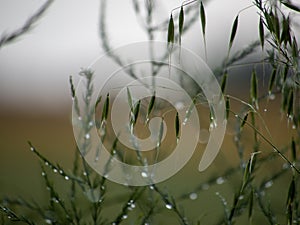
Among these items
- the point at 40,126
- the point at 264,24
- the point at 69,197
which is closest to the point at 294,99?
the point at 264,24

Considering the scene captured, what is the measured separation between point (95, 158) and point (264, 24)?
0.44 metres

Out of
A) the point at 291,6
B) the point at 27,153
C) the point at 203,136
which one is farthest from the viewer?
the point at 27,153

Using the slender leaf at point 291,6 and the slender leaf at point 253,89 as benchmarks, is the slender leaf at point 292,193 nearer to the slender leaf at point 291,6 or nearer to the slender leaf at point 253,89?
the slender leaf at point 253,89

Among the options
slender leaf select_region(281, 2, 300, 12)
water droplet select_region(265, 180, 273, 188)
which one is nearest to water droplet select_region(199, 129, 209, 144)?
water droplet select_region(265, 180, 273, 188)

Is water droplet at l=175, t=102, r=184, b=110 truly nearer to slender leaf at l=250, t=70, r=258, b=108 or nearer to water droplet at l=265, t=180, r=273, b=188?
slender leaf at l=250, t=70, r=258, b=108

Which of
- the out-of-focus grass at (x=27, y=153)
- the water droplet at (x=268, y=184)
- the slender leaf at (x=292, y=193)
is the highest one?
the out-of-focus grass at (x=27, y=153)

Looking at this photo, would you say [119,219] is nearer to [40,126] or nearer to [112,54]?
[112,54]

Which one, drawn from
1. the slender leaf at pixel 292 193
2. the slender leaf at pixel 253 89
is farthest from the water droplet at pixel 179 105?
the slender leaf at pixel 292 193

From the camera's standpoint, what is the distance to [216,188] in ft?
7.11

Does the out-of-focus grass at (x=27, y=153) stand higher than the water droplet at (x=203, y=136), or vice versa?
the out-of-focus grass at (x=27, y=153)

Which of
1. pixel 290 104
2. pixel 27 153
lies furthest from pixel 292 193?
pixel 27 153

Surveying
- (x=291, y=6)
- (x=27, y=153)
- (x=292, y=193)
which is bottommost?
(x=292, y=193)

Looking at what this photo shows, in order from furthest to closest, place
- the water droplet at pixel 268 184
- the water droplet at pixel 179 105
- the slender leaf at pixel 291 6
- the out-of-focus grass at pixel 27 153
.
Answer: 1. the out-of-focus grass at pixel 27 153
2. the water droplet at pixel 268 184
3. the water droplet at pixel 179 105
4. the slender leaf at pixel 291 6

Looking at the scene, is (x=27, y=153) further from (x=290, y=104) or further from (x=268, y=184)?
(x=290, y=104)
